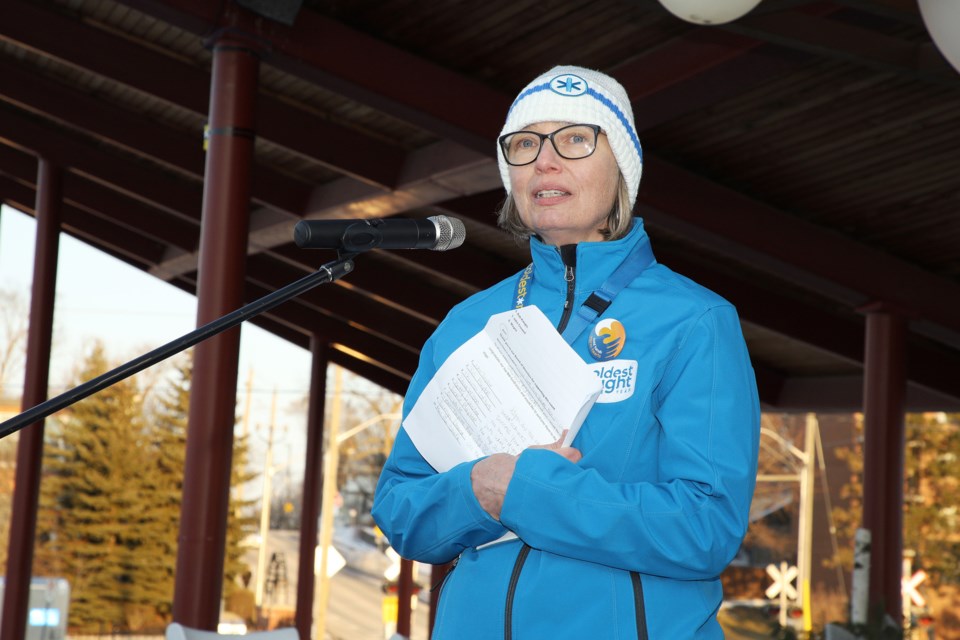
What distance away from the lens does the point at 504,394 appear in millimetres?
1573

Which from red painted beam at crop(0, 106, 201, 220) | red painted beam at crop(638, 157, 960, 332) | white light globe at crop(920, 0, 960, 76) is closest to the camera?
white light globe at crop(920, 0, 960, 76)

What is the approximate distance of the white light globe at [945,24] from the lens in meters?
2.98

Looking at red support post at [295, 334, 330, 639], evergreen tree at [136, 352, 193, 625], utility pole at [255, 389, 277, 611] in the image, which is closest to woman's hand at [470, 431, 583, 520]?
red support post at [295, 334, 330, 639]

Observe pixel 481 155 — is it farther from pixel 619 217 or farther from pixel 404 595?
pixel 404 595

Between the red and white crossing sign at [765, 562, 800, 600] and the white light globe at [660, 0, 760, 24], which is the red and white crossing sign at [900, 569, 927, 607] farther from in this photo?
the white light globe at [660, 0, 760, 24]

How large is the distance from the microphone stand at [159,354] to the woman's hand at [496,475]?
0.35 m

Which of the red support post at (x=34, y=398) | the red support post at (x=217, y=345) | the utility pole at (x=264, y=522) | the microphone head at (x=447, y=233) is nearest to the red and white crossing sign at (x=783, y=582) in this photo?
the utility pole at (x=264, y=522)

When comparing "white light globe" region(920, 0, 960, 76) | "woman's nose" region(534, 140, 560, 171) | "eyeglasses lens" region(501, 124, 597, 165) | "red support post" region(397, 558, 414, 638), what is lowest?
"red support post" region(397, 558, 414, 638)

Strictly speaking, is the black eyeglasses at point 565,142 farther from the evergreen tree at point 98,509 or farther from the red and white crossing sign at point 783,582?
the red and white crossing sign at point 783,582

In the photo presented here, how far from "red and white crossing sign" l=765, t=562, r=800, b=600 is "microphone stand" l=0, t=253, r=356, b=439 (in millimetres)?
26036

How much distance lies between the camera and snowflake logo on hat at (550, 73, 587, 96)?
5.62 ft

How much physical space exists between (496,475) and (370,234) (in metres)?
0.43

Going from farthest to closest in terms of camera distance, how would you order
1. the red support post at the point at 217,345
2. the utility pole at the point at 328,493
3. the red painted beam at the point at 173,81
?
1. the utility pole at the point at 328,493
2. the red painted beam at the point at 173,81
3. the red support post at the point at 217,345

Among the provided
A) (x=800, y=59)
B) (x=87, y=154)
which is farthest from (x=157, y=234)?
(x=800, y=59)
